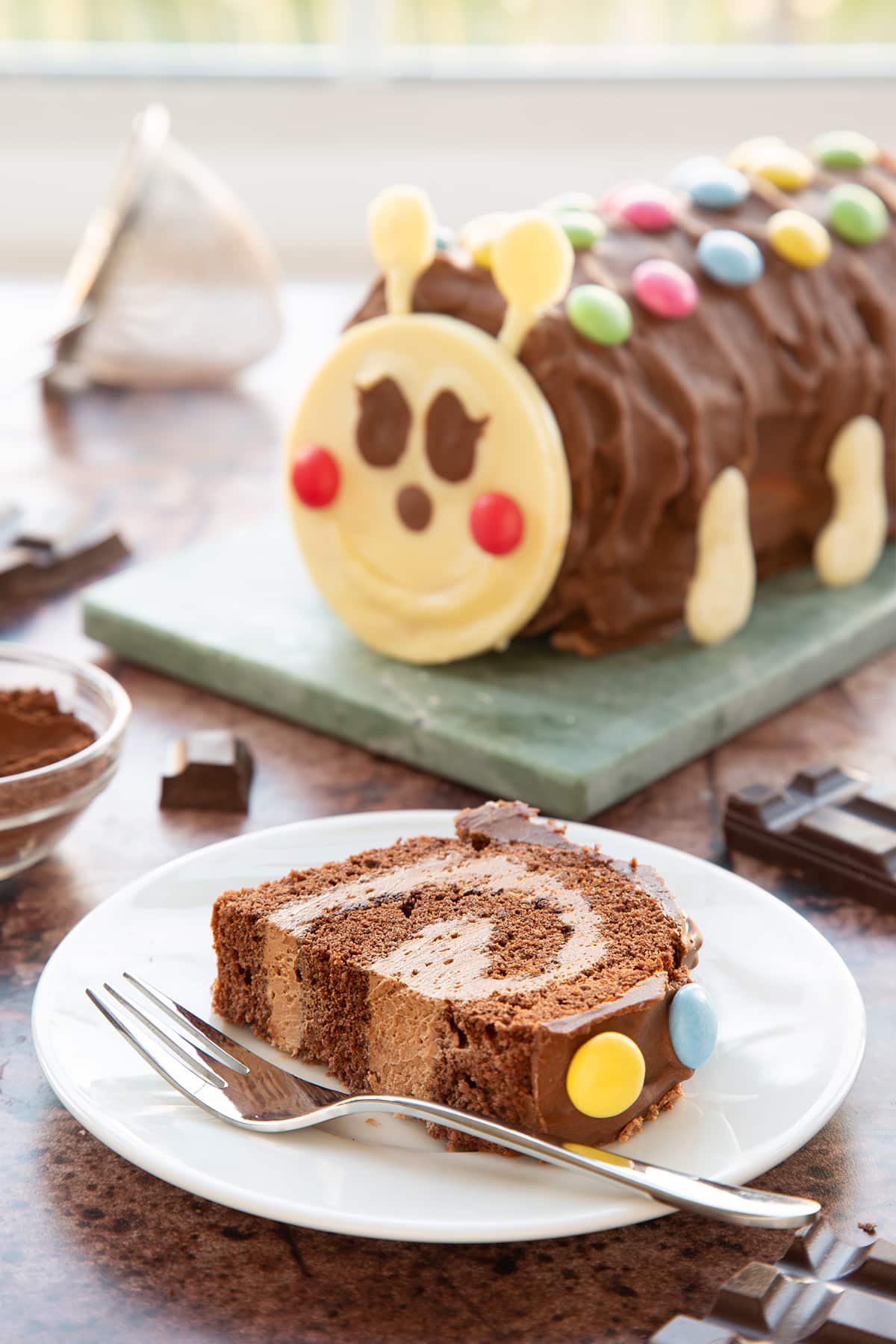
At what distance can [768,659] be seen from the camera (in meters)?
1.43

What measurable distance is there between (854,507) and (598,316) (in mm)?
381

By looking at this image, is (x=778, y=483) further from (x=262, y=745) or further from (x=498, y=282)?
(x=262, y=745)

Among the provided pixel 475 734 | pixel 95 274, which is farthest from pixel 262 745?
pixel 95 274

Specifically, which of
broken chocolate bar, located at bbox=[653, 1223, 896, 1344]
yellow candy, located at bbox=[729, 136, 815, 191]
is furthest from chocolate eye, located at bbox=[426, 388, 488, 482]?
broken chocolate bar, located at bbox=[653, 1223, 896, 1344]

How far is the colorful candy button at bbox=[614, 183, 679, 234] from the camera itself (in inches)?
56.6

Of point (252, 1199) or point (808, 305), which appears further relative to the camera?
point (808, 305)

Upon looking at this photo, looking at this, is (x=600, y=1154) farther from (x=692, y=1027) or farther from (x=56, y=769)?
(x=56, y=769)

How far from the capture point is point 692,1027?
85cm

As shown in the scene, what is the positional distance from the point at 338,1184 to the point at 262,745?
611mm

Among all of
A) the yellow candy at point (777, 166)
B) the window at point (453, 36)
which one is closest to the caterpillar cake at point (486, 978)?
the yellow candy at point (777, 166)

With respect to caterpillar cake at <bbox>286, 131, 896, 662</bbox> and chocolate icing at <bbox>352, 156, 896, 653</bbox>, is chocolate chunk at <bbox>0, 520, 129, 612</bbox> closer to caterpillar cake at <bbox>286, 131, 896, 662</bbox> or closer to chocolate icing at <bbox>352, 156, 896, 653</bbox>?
caterpillar cake at <bbox>286, 131, 896, 662</bbox>

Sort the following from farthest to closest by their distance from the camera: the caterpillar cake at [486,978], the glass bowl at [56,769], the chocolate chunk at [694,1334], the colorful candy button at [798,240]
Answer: the colorful candy button at [798,240] → the glass bowl at [56,769] → the caterpillar cake at [486,978] → the chocolate chunk at [694,1334]

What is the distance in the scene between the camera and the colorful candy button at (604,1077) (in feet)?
2.64

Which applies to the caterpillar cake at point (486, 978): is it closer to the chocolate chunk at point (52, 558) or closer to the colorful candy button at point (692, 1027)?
the colorful candy button at point (692, 1027)
